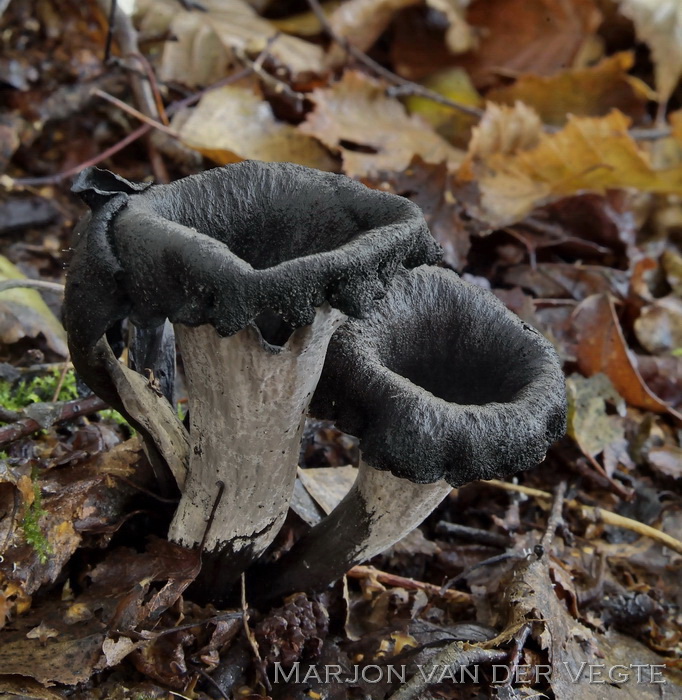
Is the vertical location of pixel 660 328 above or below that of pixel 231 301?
below

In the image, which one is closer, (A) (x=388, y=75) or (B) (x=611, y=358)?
(B) (x=611, y=358)

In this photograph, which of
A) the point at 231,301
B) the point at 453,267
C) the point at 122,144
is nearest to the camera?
the point at 231,301

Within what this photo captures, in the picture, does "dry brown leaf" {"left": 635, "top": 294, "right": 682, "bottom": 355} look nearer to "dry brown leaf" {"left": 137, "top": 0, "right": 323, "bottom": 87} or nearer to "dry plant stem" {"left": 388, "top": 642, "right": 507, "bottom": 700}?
"dry plant stem" {"left": 388, "top": 642, "right": 507, "bottom": 700}

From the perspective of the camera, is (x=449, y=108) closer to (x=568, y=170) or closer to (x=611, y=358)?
(x=568, y=170)

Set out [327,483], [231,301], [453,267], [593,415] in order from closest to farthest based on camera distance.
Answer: [231,301] < [327,483] < [593,415] < [453,267]

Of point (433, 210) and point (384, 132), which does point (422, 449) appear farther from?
point (384, 132)

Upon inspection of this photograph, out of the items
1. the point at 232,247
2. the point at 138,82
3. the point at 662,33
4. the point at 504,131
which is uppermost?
the point at 232,247

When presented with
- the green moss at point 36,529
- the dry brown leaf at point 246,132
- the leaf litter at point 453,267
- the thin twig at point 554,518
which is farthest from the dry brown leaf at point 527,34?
the green moss at point 36,529

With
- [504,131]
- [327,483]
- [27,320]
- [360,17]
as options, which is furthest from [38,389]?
[360,17]
